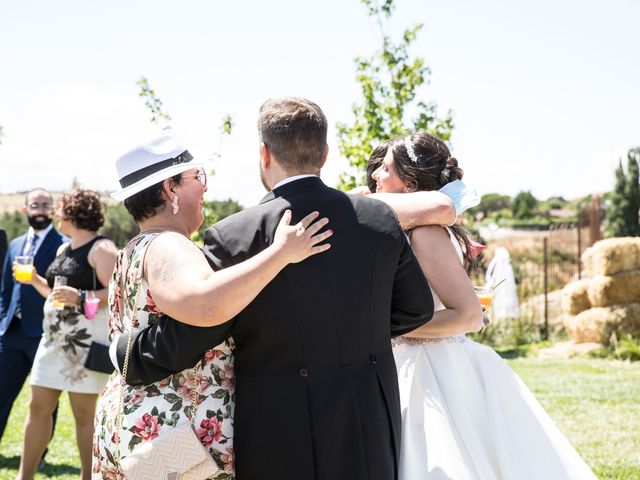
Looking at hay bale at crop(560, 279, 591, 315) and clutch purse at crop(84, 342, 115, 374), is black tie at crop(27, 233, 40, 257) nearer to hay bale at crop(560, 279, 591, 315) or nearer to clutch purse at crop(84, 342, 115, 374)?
clutch purse at crop(84, 342, 115, 374)

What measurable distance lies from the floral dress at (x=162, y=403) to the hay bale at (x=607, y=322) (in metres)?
14.3

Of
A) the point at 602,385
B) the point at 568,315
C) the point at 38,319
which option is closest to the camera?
the point at 38,319

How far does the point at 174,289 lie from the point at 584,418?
→ 25.1 feet

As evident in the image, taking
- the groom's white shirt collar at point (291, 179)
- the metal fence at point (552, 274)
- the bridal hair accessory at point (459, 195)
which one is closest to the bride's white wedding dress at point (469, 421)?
the bridal hair accessory at point (459, 195)

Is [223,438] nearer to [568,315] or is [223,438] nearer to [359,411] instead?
[359,411]

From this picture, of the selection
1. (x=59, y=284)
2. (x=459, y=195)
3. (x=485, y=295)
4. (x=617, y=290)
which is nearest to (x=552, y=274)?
Answer: (x=617, y=290)

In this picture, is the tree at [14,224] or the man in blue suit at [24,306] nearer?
the man in blue suit at [24,306]

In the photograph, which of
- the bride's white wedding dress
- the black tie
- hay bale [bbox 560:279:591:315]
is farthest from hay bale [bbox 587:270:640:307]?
the bride's white wedding dress

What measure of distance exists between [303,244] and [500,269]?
12.3 metres

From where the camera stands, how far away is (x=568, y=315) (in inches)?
663

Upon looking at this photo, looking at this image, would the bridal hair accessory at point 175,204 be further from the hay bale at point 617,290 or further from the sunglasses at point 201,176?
the hay bale at point 617,290

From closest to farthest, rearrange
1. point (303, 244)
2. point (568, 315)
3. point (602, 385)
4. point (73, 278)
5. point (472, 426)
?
point (303, 244) < point (472, 426) < point (73, 278) < point (602, 385) < point (568, 315)

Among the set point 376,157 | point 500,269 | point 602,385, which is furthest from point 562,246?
point 376,157

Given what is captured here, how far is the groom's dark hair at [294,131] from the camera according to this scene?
2.58m
